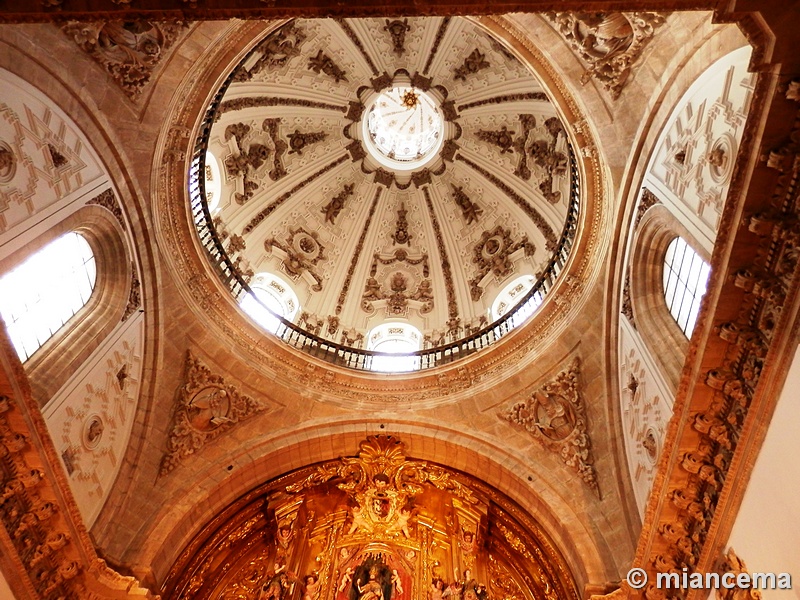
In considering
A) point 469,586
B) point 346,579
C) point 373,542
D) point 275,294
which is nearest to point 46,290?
point 346,579

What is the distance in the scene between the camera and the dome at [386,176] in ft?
59.1

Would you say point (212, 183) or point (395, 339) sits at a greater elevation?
point (212, 183)

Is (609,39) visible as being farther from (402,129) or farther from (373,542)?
(402,129)

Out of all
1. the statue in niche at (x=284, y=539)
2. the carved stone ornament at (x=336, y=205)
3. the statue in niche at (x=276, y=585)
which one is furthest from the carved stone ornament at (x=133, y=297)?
the carved stone ornament at (x=336, y=205)

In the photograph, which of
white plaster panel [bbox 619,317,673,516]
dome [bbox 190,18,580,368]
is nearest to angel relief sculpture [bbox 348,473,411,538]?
dome [bbox 190,18,580,368]

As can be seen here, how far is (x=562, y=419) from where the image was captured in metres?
13.2

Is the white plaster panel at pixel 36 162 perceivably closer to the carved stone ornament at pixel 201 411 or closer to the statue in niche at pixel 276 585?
the carved stone ornament at pixel 201 411

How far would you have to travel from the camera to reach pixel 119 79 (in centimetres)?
1107

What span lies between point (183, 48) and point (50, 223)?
4.19m

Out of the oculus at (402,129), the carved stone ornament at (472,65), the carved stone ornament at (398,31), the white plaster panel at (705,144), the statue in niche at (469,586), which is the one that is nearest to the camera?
→ the white plaster panel at (705,144)

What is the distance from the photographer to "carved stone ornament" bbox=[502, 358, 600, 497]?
12664 millimetres

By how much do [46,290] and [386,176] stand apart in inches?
548

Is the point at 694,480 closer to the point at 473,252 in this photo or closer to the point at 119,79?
the point at 119,79

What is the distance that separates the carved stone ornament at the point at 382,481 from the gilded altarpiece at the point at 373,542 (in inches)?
0.9
